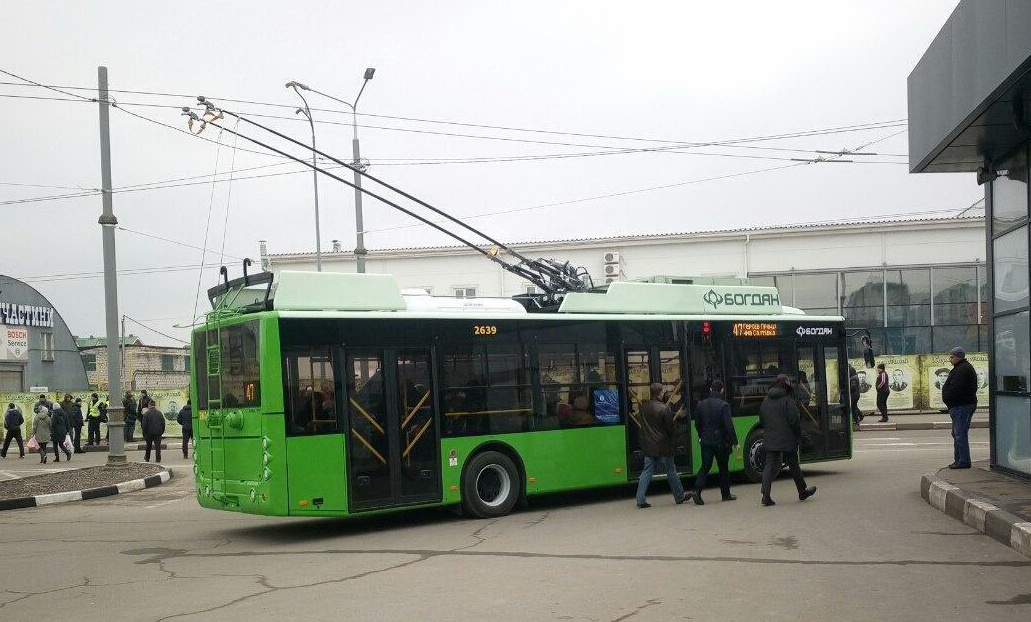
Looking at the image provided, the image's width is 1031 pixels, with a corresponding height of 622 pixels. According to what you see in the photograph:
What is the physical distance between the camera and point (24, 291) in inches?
1886

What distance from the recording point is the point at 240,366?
12281 millimetres

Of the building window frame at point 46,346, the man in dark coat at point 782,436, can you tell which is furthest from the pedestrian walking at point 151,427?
the building window frame at point 46,346

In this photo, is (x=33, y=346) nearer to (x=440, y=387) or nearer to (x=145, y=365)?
(x=145, y=365)

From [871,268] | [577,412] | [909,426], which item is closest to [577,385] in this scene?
[577,412]

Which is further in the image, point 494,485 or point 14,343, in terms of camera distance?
point 14,343

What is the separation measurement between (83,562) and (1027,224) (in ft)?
38.6

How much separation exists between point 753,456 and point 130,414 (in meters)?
26.0

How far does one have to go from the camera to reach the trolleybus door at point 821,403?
16.9 m

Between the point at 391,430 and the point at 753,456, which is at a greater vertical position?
the point at 391,430

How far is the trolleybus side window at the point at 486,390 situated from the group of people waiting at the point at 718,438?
168 centimetres

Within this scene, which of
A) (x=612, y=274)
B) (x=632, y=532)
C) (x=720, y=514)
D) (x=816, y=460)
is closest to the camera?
(x=632, y=532)

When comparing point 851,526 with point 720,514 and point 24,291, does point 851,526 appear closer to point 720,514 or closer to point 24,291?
point 720,514

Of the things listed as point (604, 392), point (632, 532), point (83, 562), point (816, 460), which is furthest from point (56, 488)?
point (816, 460)

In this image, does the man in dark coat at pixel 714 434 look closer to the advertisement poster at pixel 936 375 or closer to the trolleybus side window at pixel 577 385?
the trolleybus side window at pixel 577 385
